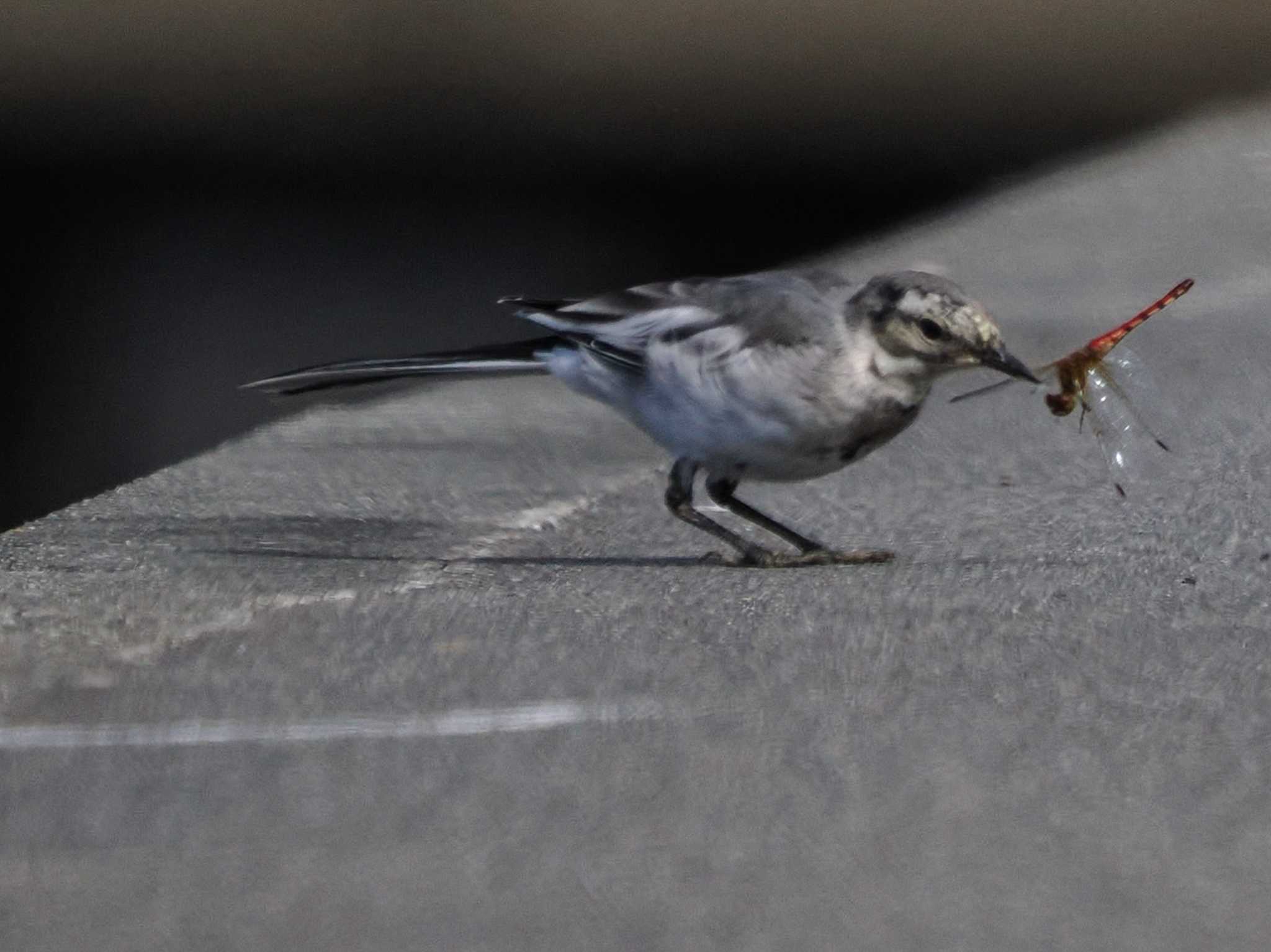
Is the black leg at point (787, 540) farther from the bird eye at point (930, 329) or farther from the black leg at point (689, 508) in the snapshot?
the bird eye at point (930, 329)

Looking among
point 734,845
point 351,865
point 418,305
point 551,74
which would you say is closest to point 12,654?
point 351,865

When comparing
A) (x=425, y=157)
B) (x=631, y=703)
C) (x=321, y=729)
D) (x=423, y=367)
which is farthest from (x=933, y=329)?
(x=425, y=157)

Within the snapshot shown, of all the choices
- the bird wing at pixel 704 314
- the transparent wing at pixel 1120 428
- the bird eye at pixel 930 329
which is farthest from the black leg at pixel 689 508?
the transparent wing at pixel 1120 428

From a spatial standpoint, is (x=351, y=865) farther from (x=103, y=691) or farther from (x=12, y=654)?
(x=12, y=654)

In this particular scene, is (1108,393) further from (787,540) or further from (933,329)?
(787,540)

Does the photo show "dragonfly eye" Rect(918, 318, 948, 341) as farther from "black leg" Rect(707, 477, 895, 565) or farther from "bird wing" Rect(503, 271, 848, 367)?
"black leg" Rect(707, 477, 895, 565)

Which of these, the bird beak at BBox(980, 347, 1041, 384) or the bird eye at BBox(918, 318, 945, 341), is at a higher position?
the bird eye at BBox(918, 318, 945, 341)

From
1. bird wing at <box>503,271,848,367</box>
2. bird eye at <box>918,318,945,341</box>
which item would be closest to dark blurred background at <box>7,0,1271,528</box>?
bird wing at <box>503,271,848,367</box>
